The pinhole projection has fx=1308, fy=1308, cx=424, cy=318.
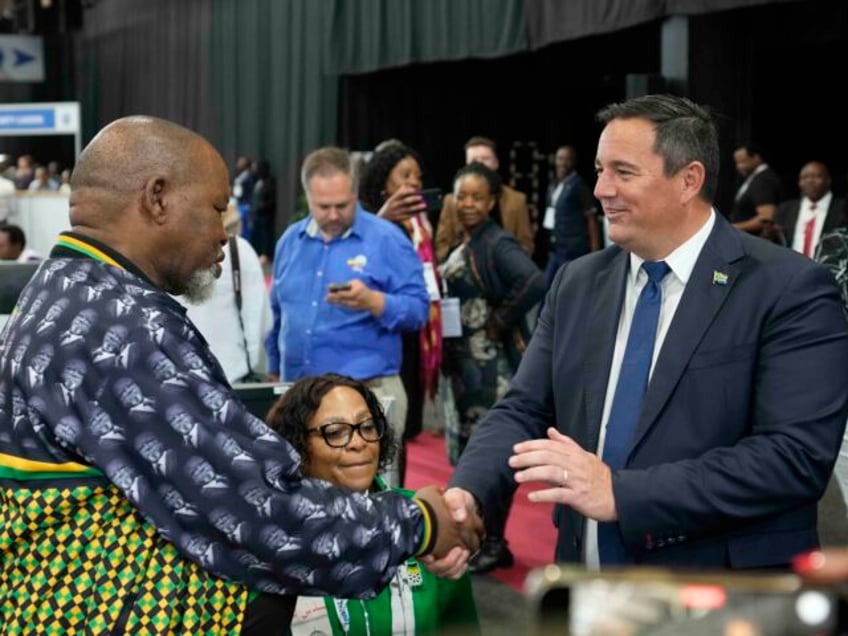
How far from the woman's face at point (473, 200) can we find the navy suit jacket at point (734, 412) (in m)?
3.04

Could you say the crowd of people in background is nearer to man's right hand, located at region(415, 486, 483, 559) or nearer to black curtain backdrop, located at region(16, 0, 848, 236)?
man's right hand, located at region(415, 486, 483, 559)

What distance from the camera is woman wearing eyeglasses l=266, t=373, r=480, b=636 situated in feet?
9.14

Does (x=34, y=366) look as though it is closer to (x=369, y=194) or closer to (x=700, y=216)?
(x=700, y=216)

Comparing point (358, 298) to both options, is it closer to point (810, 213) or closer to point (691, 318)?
point (691, 318)

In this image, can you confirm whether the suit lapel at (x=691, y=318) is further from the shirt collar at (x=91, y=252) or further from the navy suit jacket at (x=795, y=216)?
the navy suit jacket at (x=795, y=216)

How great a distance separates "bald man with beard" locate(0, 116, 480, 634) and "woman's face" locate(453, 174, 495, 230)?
354 centimetres

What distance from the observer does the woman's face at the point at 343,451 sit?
10.2ft

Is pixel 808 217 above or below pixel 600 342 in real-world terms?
below

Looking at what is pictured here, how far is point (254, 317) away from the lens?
5.31 m

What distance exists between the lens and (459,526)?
7.68ft

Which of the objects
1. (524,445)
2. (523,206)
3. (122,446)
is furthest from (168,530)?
(523,206)

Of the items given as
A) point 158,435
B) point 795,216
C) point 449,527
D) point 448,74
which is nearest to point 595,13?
point 795,216

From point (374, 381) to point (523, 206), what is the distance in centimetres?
332

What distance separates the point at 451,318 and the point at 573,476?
322cm
